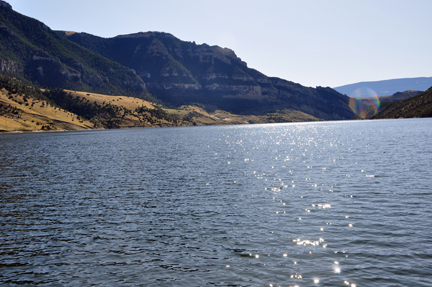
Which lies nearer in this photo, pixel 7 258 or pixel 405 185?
pixel 7 258

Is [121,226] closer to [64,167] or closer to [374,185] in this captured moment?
[374,185]

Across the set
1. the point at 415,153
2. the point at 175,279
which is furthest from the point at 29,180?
the point at 415,153

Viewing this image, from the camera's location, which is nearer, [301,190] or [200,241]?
[200,241]

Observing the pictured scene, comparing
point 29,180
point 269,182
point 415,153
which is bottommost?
point 29,180

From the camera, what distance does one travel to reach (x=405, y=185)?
43.6m

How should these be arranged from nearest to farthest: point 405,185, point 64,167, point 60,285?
point 60,285 < point 405,185 < point 64,167

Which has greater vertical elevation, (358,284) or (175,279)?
(358,284)

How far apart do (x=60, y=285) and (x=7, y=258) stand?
7878 millimetres

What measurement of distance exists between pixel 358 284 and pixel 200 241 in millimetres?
12956

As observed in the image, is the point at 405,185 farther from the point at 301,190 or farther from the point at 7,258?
the point at 7,258

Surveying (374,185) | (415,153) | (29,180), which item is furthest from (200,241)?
(415,153)

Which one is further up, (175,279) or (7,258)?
(175,279)

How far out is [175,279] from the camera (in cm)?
1938

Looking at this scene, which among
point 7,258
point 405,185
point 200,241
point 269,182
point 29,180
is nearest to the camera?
point 7,258
